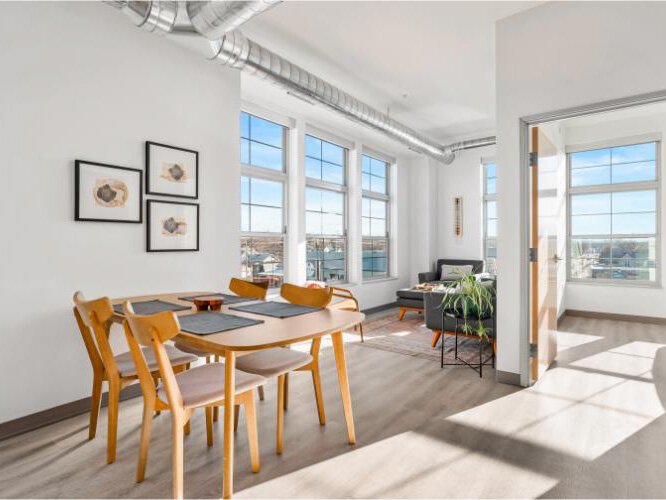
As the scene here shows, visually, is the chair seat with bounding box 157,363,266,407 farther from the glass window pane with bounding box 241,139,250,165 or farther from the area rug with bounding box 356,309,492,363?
the glass window pane with bounding box 241,139,250,165

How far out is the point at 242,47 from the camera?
304cm

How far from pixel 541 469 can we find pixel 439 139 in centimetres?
604

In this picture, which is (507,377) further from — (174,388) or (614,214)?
(614,214)

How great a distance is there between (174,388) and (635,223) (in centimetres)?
674

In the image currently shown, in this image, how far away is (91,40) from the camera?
283 cm

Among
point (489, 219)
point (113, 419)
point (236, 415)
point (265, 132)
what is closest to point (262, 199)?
point (265, 132)

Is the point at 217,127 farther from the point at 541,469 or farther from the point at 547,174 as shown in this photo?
the point at 541,469

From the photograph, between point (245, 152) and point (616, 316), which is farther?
point (616, 316)

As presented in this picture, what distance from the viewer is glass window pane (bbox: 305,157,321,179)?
5.64m

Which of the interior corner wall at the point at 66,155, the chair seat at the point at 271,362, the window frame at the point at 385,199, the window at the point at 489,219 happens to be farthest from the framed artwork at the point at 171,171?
the window at the point at 489,219

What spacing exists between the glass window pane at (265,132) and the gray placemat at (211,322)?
3196 mm

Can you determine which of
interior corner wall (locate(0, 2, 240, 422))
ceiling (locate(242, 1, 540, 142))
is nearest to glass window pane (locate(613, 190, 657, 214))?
ceiling (locate(242, 1, 540, 142))

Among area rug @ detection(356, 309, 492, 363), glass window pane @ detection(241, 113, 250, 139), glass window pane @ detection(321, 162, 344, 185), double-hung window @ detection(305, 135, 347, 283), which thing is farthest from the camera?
glass window pane @ detection(321, 162, 344, 185)

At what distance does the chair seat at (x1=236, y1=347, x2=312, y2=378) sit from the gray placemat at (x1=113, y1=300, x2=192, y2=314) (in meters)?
0.50
